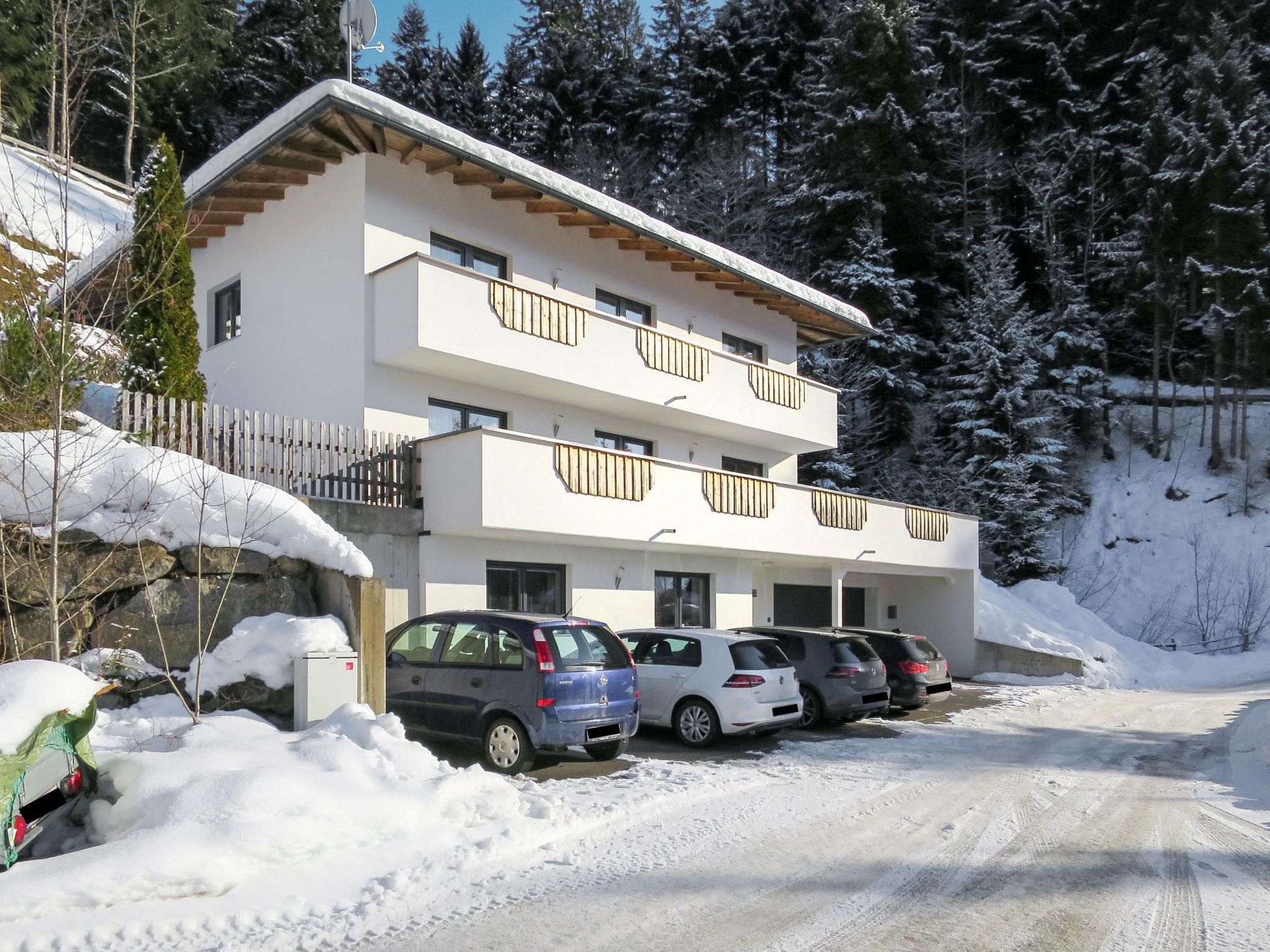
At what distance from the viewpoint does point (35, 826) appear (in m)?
6.33

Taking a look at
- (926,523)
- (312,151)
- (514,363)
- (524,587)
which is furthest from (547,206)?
(926,523)

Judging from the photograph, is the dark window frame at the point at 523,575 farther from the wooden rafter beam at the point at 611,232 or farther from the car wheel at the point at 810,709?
the wooden rafter beam at the point at 611,232

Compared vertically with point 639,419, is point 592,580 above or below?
below

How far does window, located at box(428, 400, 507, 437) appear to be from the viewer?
16844 millimetres

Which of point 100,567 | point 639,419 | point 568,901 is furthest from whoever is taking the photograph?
point 639,419

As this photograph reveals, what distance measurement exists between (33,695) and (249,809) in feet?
5.10

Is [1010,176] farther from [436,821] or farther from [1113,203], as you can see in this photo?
[436,821]

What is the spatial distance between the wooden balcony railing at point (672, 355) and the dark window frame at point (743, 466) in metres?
3.34

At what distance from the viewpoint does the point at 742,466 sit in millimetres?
23859

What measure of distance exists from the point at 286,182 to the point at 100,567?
10266mm

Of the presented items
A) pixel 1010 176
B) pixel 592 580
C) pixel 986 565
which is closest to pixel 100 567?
pixel 592 580

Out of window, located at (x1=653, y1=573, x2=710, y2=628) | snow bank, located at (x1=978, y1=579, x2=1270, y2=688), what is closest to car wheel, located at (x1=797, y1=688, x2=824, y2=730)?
window, located at (x1=653, y1=573, x2=710, y2=628)

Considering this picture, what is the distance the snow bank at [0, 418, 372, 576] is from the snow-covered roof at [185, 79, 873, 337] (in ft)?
22.2

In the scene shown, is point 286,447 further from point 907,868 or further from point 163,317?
point 907,868
